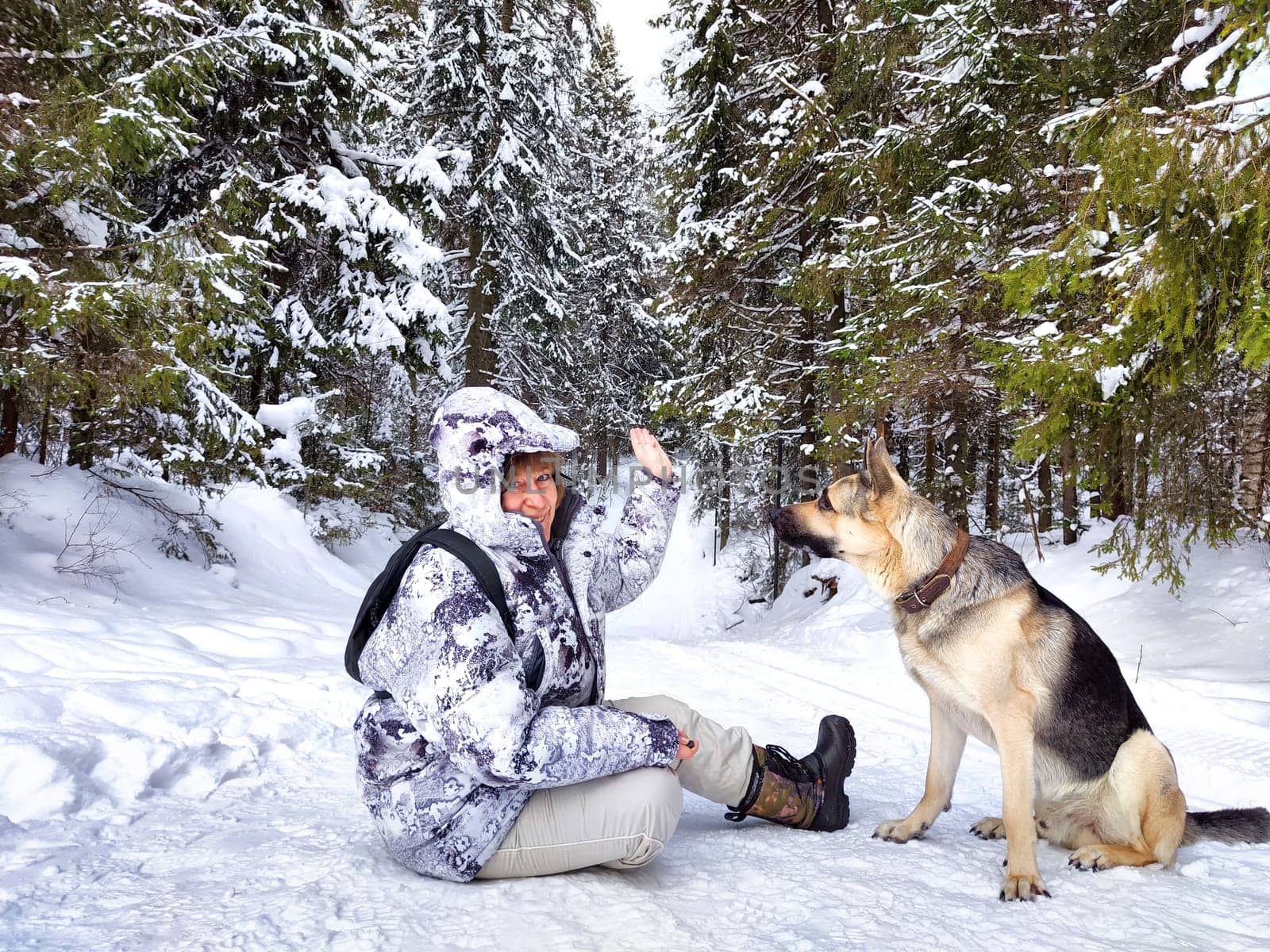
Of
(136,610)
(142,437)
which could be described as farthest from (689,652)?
(142,437)

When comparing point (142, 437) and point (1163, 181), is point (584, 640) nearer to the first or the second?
point (1163, 181)

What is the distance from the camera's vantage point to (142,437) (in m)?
8.49

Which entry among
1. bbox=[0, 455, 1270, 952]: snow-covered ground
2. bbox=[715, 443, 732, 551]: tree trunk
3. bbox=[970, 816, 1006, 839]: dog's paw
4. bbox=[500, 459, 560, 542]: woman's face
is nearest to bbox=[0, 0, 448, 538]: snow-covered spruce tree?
bbox=[0, 455, 1270, 952]: snow-covered ground

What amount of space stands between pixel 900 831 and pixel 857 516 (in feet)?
4.46

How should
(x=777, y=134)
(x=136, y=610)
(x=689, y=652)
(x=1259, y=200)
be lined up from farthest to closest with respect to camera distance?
(x=777, y=134)
(x=689, y=652)
(x=136, y=610)
(x=1259, y=200)

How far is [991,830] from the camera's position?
327 cm

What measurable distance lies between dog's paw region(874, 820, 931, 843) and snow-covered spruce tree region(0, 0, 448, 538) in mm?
6276

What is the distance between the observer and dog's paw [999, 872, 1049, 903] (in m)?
2.60

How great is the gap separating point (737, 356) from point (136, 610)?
10.0 m

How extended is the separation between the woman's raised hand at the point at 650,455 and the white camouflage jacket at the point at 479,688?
592 mm

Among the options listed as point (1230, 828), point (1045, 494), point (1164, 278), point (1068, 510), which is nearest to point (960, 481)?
point (1045, 494)

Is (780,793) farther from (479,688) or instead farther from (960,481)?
(960,481)

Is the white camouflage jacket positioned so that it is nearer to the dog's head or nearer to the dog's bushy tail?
the dog's head

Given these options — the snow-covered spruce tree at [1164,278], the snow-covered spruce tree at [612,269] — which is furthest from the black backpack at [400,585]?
the snow-covered spruce tree at [612,269]
